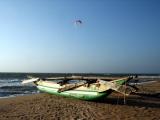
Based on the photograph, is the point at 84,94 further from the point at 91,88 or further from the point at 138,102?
the point at 138,102

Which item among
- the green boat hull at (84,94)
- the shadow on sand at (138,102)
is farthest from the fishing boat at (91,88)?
the shadow on sand at (138,102)

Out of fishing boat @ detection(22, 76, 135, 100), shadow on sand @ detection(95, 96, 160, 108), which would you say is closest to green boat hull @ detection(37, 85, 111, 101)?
fishing boat @ detection(22, 76, 135, 100)

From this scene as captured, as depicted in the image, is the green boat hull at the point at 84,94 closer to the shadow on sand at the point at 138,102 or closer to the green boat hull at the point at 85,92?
the green boat hull at the point at 85,92

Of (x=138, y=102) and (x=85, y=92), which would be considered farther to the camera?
(x=85, y=92)

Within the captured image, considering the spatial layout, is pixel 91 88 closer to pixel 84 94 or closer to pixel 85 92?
pixel 85 92

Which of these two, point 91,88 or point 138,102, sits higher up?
point 91,88

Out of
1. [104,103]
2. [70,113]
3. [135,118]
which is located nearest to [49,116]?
[70,113]

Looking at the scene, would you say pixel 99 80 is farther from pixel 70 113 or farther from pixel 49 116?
pixel 49 116

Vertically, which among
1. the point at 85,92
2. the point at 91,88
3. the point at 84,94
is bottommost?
the point at 84,94

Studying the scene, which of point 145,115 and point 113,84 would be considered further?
point 113,84

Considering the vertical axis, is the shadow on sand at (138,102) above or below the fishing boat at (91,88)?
below

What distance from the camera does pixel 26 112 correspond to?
1383 centimetres

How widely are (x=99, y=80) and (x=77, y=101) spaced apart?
2404 mm

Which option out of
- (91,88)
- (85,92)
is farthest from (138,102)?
(85,92)
